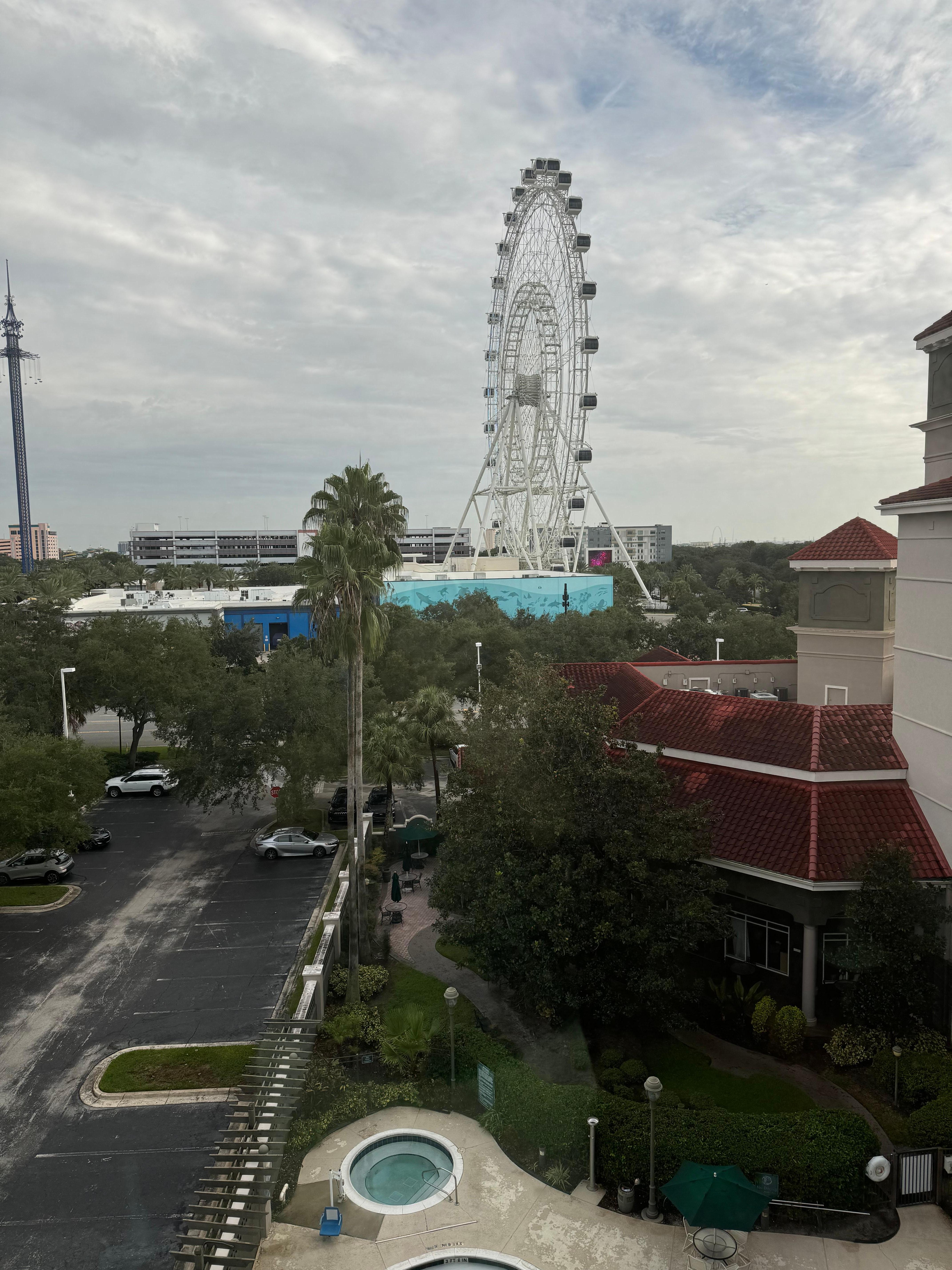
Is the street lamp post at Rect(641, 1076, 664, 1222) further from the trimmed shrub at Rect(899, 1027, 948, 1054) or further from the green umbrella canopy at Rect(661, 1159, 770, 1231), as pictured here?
the trimmed shrub at Rect(899, 1027, 948, 1054)

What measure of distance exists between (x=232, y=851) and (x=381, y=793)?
783cm

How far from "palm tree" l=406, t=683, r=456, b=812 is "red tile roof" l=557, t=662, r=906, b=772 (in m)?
8.17

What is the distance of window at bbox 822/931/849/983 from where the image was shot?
18062 mm

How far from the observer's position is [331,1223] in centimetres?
1235

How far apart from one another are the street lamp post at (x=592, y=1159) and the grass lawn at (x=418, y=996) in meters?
4.78

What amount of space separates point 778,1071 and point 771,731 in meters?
7.33

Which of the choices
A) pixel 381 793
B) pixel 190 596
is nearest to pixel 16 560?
pixel 190 596

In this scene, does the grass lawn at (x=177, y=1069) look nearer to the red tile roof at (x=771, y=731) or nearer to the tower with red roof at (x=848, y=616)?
the red tile roof at (x=771, y=731)

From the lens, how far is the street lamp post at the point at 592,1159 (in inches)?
521

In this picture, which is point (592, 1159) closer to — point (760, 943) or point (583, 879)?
point (583, 879)

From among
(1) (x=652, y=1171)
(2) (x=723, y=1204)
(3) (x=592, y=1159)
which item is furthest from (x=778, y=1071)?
(2) (x=723, y=1204)

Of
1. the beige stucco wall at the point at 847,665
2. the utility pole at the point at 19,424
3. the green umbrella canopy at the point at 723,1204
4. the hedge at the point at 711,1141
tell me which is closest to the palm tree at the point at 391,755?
the beige stucco wall at the point at 847,665

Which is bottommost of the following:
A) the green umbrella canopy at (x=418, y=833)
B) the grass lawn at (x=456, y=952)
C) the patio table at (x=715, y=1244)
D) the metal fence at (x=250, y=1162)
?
the grass lawn at (x=456, y=952)

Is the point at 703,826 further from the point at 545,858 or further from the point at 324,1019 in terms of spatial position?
the point at 324,1019
